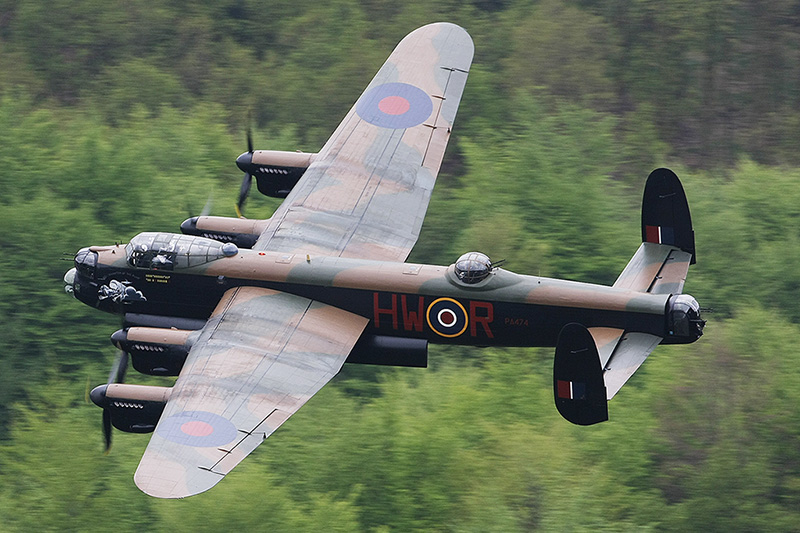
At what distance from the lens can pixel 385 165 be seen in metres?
48.6

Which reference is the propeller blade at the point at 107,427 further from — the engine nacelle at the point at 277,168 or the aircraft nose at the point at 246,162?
the aircraft nose at the point at 246,162

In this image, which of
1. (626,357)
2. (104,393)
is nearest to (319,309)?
(104,393)

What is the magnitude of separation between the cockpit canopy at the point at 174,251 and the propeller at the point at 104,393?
11.2 ft

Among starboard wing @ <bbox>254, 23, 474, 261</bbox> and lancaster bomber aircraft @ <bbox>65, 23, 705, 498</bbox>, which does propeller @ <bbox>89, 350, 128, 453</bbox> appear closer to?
lancaster bomber aircraft @ <bbox>65, 23, 705, 498</bbox>

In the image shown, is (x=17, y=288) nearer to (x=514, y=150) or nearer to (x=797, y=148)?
(x=514, y=150)

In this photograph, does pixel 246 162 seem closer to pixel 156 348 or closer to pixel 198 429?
pixel 156 348

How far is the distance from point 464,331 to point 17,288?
24.7m

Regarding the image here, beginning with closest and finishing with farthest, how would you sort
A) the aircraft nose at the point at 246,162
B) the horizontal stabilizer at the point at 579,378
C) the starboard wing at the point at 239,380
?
the horizontal stabilizer at the point at 579,378 → the starboard wing at the point at 239,380 → the aircraft nose at the point at 246,162

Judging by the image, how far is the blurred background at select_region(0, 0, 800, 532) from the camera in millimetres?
51312

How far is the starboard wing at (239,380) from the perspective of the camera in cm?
3772

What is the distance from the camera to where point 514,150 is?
2800 inches

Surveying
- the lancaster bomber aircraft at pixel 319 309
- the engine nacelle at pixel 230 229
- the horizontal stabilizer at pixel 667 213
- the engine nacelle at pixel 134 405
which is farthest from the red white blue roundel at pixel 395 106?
the engine nacelle at pixel 134 405

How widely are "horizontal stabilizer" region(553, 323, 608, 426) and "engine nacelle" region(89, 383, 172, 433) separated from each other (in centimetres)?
1097

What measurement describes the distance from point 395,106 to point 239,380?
45.2 feet
